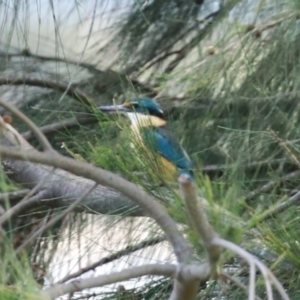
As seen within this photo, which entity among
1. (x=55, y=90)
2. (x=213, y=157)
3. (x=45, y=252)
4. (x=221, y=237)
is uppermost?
(x=55, y=90)

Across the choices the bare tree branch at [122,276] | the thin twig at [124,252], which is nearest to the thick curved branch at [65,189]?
the thin twig at [124,252]

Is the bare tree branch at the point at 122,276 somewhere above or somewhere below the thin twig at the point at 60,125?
below

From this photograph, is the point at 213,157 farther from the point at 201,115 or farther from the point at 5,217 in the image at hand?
the point at 5,217

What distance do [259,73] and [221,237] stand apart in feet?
2.02

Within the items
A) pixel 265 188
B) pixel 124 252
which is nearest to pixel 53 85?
pixel 124 252

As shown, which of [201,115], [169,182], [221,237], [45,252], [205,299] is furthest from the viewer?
[45,252]

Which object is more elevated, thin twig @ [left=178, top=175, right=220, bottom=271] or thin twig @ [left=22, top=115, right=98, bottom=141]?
thin twig @ [left=22, top=115, right=98, bottom=141]

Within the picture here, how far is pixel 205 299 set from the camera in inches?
36.9

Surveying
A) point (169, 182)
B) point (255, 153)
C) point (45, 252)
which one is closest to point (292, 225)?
point (169, 182)

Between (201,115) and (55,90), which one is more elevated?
(55,90)

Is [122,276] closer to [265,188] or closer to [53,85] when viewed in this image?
[265,188]

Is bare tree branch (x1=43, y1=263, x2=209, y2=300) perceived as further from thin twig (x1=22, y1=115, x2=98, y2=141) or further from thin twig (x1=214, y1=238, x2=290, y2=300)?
thin twig (x1=22, y1=115, x2=98, y2=141)

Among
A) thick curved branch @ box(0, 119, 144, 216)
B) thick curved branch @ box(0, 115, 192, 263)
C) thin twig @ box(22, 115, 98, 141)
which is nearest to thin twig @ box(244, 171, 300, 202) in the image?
thick curved branch @ box(0, 119, 144, 216)

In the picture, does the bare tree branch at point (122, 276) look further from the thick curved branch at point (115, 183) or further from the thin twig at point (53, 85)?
the thin twig at point (53, 85)
